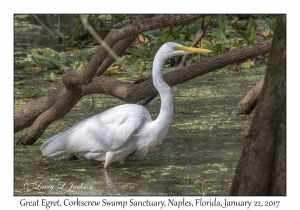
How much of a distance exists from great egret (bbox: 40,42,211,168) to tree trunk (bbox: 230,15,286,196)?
1.65 metres

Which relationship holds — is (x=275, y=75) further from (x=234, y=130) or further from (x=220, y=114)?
(x=220, y=114)

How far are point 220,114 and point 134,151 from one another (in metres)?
1.39

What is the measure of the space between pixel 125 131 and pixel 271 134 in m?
1.81

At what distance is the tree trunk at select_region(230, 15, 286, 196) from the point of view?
11.1 feet

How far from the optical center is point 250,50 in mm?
5676

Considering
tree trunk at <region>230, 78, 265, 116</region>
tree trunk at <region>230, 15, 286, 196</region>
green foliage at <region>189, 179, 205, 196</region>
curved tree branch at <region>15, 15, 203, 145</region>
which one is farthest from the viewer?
tree trunk at <region>230, 78, 265, 116</region>

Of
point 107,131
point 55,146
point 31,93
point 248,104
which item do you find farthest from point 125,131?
point 31,93

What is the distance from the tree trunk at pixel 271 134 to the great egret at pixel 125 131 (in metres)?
1.65

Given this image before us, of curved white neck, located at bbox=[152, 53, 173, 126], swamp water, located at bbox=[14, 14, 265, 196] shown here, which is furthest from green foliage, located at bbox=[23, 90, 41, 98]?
curved white neck, located at bbox=[152, 53, 173, 126]

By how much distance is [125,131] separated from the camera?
5039 mm

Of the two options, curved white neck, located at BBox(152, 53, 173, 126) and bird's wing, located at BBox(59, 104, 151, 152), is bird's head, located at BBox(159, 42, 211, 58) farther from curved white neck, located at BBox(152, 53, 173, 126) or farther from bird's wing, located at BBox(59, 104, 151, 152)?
bird's wing, located at BBox(59, 104, 151, 152)

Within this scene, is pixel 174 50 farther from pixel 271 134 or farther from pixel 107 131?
pixel 271 134

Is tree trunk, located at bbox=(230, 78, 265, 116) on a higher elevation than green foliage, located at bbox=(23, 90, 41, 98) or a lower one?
lower
